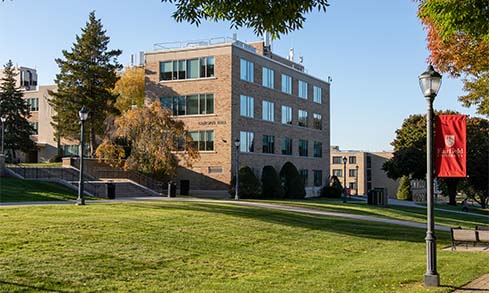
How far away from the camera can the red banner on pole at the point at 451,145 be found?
473 inches

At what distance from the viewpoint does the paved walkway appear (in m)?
11.3

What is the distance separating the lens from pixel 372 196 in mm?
44844

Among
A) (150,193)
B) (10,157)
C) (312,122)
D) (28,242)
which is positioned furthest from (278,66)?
(28,242)

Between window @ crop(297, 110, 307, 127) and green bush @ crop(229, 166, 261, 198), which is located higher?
window @ crop(297, 110, 307, 127)

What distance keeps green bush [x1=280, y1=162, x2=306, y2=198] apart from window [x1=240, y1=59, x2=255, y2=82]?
A: 29.3ft

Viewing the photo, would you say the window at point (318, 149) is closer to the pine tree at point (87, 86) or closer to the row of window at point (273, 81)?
the row of window at point (273, 81)

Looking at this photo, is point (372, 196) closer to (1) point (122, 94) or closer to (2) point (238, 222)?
(2) point (238, 222)

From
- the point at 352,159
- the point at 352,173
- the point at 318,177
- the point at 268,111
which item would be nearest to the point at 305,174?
the point at 318,177

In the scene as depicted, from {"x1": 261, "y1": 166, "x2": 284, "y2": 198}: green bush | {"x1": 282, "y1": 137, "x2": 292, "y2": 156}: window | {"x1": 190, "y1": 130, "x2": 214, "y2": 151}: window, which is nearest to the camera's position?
{"x1": 261, "y1": 166, "x2": 284, "y2": 198}: green bush

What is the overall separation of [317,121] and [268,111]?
12791 millimetres

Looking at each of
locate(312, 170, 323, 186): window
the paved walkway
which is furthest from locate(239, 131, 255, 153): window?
the paved walkway

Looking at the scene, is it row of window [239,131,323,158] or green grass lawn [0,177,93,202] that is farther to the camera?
row of window [239,131,323,158]

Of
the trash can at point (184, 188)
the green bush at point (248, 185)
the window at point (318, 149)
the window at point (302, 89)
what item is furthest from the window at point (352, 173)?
the trash can at point (184, 188)

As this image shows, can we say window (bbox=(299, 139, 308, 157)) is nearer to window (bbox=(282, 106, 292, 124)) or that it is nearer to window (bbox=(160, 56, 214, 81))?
window (bbox=(282, 106, 292, 124))
